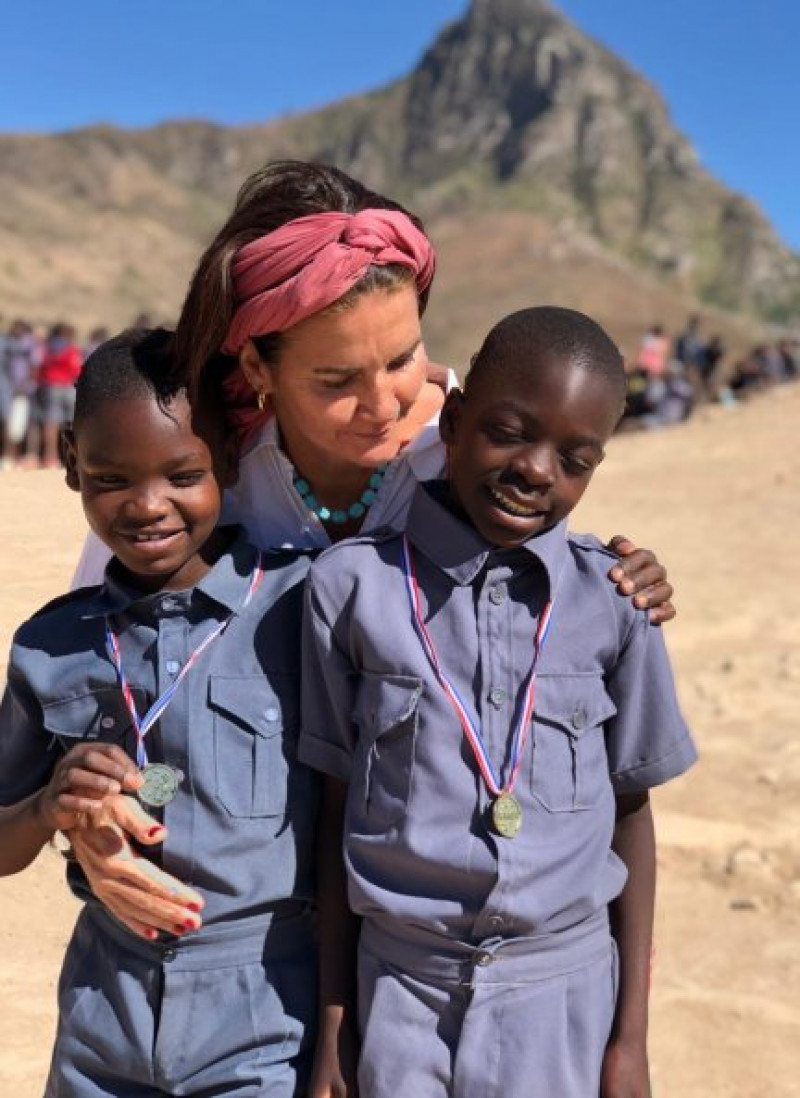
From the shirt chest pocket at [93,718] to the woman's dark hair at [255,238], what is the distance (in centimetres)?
47

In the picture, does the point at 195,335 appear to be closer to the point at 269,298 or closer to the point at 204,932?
the point at 269,298

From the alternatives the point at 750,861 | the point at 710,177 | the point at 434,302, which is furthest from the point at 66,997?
the point at 710,177

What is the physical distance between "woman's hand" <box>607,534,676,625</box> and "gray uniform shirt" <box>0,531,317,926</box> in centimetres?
48

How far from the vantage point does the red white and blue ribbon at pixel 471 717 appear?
1.70m

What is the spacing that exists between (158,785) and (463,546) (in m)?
0.54

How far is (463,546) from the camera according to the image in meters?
1.75

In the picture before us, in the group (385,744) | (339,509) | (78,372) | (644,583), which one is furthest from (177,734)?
(78,372)

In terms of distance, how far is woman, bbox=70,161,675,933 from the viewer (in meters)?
1.94

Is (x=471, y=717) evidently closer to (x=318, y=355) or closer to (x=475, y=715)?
(x=475, y=715)

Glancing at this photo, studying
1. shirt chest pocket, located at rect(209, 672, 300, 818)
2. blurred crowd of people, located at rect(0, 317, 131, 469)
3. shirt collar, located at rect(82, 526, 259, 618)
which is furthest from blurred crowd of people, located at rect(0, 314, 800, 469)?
shirt chest pocket, located at rect(209, 672, 300, 818)

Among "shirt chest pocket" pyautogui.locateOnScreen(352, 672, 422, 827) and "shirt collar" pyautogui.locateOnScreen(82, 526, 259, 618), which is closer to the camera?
"shirt chest pocket" pyautogui.locateOnScreen(352, 672, 422, 827)

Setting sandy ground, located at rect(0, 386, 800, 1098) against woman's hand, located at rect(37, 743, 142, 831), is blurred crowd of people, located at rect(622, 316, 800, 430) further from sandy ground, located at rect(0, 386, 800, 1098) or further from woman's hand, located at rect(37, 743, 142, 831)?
woman's hand, located at rect(37, 743, 142, 831)

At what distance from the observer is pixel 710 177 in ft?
290

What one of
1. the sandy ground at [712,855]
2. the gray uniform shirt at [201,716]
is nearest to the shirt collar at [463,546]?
the gray uniform shirt at [201,716]
